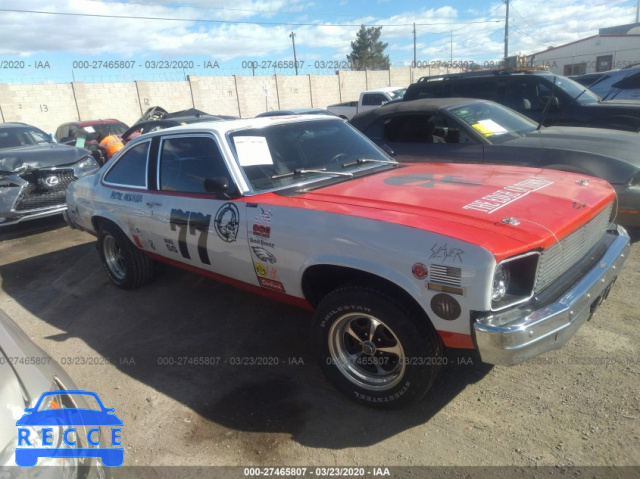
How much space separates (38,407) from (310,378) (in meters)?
1.81

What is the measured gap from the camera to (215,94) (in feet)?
98.9

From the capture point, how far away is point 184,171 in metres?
4.02

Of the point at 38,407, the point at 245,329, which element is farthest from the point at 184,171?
the point at 38,407

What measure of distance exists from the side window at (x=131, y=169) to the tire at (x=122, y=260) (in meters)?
0.48

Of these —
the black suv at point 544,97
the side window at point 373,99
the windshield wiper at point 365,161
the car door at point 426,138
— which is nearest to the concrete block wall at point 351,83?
the side window at point 373,99

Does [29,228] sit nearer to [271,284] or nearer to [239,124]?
[239,124]

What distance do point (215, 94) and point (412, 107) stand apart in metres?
26.0

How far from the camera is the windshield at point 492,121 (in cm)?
581

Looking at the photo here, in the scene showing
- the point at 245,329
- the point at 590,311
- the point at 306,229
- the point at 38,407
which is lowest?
the point at 245,329

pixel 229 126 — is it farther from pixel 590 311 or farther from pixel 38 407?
pixel 590 311

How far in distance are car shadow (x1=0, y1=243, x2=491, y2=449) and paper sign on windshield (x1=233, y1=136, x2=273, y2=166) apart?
1.34 m

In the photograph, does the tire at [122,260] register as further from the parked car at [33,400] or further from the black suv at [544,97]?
the black suv at [544,97]

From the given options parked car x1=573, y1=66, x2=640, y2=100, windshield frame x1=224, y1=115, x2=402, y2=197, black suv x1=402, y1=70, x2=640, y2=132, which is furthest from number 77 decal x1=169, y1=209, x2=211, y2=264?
parked car x1=573, y1=66, x2=640, y2=100

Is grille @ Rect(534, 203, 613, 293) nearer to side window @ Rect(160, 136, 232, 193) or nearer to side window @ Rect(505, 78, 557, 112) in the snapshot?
side window @ Rect(160, 136, 232, 193)
